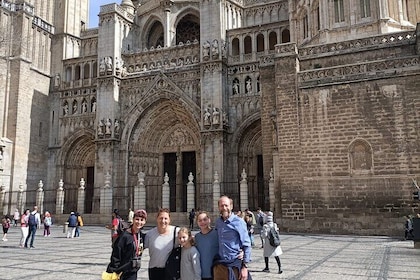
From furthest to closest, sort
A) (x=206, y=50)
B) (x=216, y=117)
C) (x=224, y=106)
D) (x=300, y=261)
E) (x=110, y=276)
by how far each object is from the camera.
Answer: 1. (x=206, y=50)
2. (x=224, y=106)
3. (x=216, y=117)
4. (x=300, y=261)
5. (x=110, y=276)

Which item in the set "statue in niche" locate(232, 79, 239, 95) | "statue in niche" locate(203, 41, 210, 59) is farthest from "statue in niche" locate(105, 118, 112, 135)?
"statue in niche" locate(232, 79, 239, 95)

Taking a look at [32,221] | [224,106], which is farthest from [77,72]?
[32,221]

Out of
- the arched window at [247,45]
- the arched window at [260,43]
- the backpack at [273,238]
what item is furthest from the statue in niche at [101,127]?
the backpack at [273,238]

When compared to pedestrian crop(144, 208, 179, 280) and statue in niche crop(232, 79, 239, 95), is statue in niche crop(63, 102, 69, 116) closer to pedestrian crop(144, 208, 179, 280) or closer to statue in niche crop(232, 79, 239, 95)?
statue in niche crop(232, 79, 239, 95)

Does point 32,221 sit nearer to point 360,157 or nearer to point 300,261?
point 300,261

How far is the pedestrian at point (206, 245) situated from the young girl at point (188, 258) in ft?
0.26

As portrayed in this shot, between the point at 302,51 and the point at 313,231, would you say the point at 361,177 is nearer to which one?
the point at 313,231

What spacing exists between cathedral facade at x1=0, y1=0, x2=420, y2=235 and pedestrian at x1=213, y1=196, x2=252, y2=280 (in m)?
12.7

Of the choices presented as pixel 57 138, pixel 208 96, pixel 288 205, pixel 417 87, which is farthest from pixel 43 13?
pixel 417 87

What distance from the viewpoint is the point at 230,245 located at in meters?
4.27

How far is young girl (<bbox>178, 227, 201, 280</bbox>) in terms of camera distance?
4039 millimetres

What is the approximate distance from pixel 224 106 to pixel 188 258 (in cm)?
2119

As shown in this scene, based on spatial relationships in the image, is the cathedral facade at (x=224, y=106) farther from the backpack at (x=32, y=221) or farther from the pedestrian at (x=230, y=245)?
the pedestrian at (x=230, y=245)

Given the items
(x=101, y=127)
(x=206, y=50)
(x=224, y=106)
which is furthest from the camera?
(x=101, y=127)
